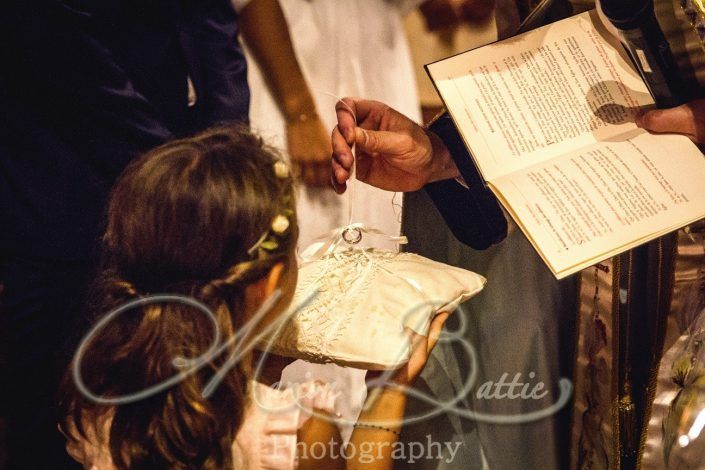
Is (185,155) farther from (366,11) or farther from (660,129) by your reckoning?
(366,11)

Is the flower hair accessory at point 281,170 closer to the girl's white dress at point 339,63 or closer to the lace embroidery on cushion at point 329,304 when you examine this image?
the lace embroidery on cushion at point 329,304

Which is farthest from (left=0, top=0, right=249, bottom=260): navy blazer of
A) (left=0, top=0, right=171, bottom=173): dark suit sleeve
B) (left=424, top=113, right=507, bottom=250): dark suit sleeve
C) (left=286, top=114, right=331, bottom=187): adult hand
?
(left=424, top=113, right=507, bottom=250): dark suit sleeve

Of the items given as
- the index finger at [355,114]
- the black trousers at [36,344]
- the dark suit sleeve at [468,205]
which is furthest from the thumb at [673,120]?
the black trousers at [36,344]

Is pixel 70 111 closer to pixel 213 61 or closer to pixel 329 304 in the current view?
pixel 213 61

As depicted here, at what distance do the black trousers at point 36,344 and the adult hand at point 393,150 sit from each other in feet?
1.62

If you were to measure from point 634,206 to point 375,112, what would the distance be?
45 cm

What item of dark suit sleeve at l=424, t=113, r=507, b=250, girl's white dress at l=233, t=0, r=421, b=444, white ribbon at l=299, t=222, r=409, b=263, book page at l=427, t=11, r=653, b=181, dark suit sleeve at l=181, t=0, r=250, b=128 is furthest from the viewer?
girl's white dress at l=233, t=0, r=421, b=444

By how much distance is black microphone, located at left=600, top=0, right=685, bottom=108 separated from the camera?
70cm

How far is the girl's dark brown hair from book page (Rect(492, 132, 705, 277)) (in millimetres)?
328

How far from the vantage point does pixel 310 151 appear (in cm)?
126

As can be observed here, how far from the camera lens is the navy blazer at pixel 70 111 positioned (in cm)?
87

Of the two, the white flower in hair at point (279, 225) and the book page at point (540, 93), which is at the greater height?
the book page at point (540, 93)

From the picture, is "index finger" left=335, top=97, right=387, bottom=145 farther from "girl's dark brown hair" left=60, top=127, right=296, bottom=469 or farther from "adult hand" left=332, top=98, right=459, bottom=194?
"girl's dark brown hair" left=60, top=127, right=296, bottom=469

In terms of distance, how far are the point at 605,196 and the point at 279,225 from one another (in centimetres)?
44
